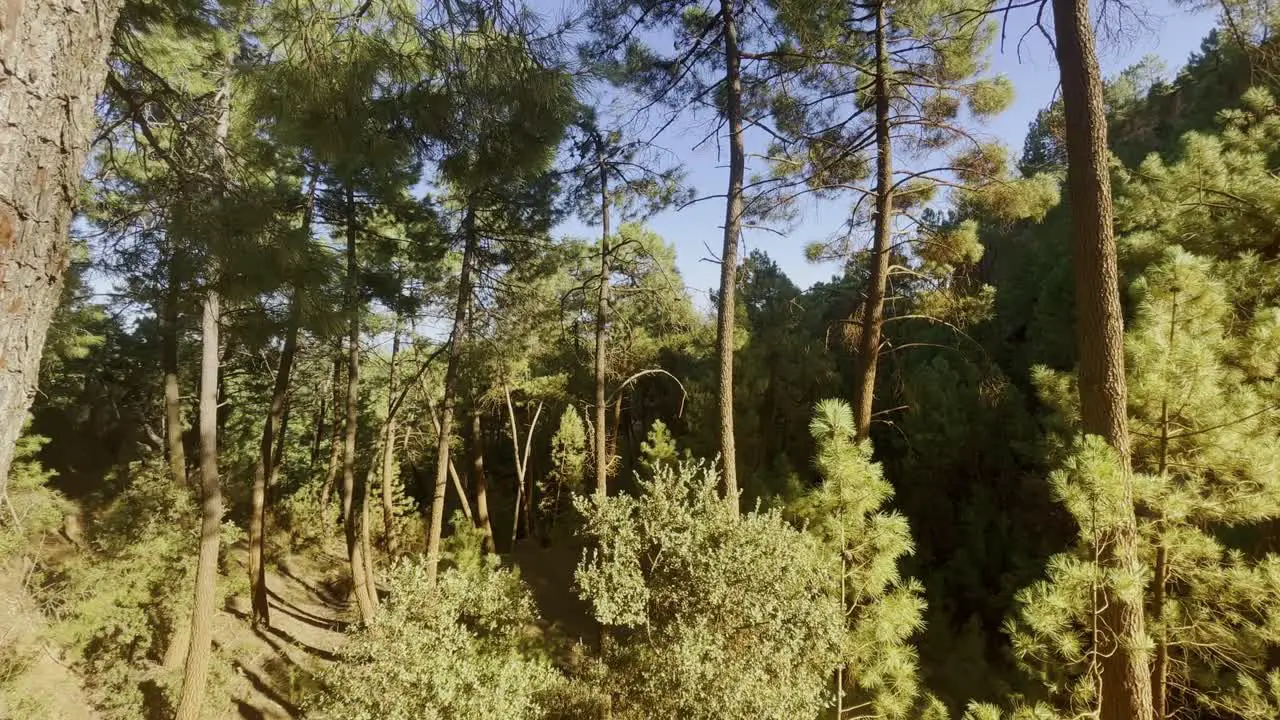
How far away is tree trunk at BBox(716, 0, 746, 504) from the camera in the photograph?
22.5 feet

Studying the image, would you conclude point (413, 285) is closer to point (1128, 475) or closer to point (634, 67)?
point (634, 67)

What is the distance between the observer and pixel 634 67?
7535mm

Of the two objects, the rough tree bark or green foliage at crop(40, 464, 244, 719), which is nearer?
green foliage at crop(40, 464, 244, 719)

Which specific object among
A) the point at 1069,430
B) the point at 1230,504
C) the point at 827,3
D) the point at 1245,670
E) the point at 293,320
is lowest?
the point at 1245,670

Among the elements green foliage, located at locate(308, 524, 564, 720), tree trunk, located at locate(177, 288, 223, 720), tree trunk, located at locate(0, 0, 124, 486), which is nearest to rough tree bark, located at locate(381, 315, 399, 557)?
tree trunk, located at locate(177, 288, 223, 720)

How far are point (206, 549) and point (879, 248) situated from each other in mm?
9417

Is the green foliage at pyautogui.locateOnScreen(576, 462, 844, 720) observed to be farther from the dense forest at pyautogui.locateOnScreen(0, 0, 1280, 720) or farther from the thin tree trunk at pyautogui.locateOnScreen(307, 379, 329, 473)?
the thin tree trunk at pyautogui.locateOnScreen(307, 379, 329, 473)

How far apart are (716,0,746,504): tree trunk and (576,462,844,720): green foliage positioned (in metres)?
1.27

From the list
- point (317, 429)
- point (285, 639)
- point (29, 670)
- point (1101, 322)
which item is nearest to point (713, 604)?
point (1101, 322)

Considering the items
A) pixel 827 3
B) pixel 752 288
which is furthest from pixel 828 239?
pixel 752 288

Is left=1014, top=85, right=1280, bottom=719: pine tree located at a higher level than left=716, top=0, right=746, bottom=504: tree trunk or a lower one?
lower

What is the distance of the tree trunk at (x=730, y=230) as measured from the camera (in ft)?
22.5

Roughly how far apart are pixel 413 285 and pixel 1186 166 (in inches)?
478

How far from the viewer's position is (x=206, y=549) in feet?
23.1
